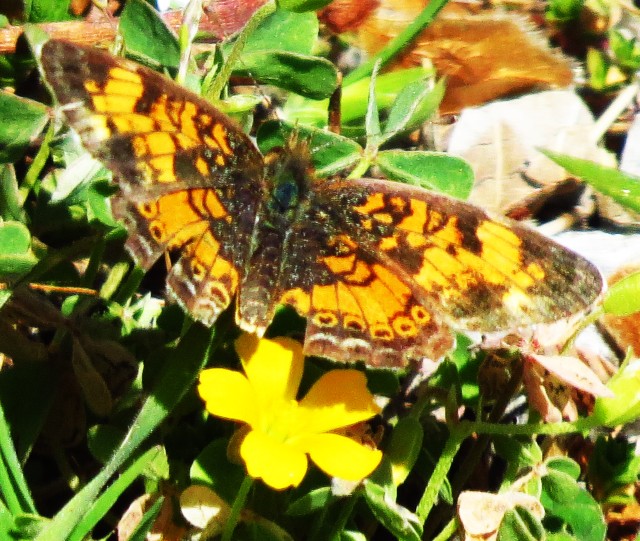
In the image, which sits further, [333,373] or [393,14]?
[393,14]

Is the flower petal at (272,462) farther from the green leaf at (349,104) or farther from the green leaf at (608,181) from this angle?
the green leaf at (349,104)

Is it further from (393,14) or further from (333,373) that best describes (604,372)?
(393,14)

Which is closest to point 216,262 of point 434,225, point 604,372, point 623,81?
point 434,225

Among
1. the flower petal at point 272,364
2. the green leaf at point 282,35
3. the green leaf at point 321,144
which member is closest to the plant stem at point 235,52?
the green leaf at point 321,144

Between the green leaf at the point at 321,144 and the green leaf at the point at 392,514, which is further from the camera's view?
the green leaf at the point at 321,144

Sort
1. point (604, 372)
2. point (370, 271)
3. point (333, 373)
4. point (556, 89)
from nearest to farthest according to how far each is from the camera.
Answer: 1. point (333, 373)
2. point (370, 271)
3. point (604, 372)
4. point (556, 89)

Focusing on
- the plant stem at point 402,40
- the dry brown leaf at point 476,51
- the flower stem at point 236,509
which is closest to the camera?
the flower stem at point 236,509

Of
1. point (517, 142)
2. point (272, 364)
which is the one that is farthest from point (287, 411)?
point (517, 142)

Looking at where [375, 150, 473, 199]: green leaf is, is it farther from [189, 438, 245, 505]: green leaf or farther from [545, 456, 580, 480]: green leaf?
[189, 438, 245, 505]: green leaf

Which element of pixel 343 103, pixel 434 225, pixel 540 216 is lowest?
pixel 540 216
